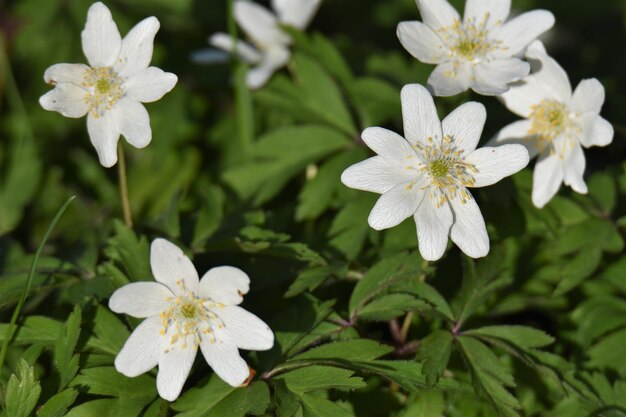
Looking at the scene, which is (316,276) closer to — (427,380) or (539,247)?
(427,380)

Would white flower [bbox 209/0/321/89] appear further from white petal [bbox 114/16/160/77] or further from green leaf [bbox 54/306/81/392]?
green leaf [bbox 54/306/81/392]

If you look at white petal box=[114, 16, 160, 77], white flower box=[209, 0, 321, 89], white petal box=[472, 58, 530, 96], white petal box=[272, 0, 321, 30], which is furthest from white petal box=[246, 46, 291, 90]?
white petal box=[472, 58, 530, 96]

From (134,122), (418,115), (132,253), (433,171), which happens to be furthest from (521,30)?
(132,253)

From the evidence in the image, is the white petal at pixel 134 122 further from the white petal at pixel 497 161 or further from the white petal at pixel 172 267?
the white petal at pixel 497 161

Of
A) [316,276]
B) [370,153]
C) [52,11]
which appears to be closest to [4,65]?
[52,11]

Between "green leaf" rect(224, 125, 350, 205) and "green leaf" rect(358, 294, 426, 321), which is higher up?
"green leaf" rect(358, 294, 426, 321)

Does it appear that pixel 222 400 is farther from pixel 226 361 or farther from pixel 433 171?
pixel 433 171

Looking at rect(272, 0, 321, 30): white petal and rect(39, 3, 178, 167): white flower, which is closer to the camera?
rect(39, 3, 178, 167): white flower
